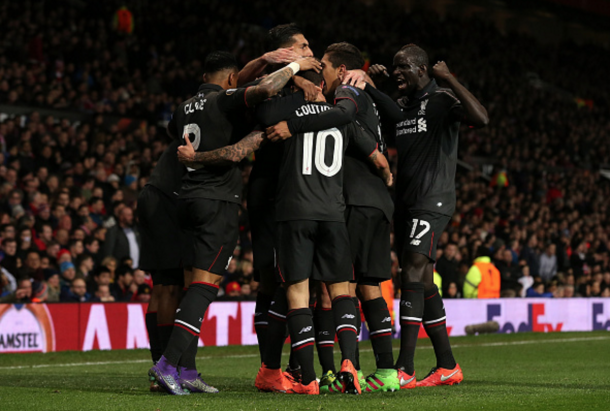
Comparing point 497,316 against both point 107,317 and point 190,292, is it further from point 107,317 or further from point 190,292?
point 190,292

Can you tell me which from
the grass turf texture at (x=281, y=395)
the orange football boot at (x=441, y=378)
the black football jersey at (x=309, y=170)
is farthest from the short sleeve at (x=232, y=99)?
the orange football boot at (x=441, y=378)

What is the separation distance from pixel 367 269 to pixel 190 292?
122cm

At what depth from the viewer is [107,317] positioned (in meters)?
11.6

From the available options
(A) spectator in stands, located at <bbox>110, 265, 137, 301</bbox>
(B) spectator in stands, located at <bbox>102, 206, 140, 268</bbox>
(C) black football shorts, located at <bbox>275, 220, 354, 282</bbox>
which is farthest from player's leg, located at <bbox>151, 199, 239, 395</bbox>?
(B) spectator in stands, located at <bbox>102, 206, 140, 268</bbox>

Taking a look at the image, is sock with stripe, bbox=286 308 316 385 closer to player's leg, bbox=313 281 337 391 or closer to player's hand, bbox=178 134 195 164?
player's leg, bbox=313 281 337 391

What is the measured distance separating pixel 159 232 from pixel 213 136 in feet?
3.01

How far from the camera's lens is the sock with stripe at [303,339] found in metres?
5.67

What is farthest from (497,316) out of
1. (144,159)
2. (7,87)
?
(7,87)

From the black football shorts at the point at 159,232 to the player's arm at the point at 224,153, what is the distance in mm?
592

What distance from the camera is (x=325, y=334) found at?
6.04 meters

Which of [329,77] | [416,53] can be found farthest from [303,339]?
[416,53]

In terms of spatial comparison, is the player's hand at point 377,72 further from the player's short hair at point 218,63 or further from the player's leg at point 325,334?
the player's leg at point 325,334

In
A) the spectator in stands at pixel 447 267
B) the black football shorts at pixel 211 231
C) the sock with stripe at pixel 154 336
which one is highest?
the black football shorts at pixel 211 231

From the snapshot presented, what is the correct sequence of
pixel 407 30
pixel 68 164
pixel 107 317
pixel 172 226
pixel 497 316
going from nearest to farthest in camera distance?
1. pixel 172 226
2. pixel 107 317
3. pixel 68 164
4. pixel 497 316
5. pixel 407 30
